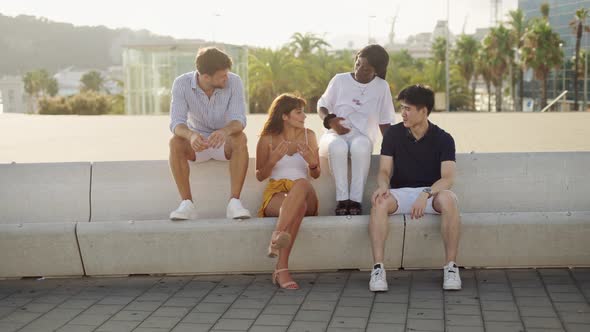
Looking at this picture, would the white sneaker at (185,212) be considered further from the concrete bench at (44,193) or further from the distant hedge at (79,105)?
the distant hedge at (79,105)

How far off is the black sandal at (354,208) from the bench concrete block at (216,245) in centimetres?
25

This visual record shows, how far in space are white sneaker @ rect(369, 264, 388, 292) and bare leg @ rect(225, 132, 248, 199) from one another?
1.25 metres

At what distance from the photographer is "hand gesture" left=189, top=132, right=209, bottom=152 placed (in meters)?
6.00

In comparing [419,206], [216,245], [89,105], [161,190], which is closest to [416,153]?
[419,206]

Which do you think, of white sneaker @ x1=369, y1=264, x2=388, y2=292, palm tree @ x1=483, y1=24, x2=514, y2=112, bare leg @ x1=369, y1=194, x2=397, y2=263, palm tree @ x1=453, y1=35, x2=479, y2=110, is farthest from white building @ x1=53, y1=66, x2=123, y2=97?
white sneaker @ x1=369, y1=264, x2=388, y2=292

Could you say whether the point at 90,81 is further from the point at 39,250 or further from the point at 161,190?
the point at 39,250

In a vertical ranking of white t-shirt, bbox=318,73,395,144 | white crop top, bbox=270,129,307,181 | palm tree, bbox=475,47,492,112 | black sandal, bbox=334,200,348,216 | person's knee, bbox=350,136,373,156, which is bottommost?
black sandal, bbox=334,200,348,216

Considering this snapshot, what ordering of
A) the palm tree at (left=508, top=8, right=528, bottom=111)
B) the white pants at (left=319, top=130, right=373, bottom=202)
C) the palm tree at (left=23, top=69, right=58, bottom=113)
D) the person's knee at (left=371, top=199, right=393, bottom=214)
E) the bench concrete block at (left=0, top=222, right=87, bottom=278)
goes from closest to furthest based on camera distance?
the person's knee at (left=371, top=199, right=393, bottom=214)
the bench concrete block at (left=0, top=222, right=87, bottom=278)
the white pants at (left=319, top=130, right=373, bottom=202)
the palm tree at (left=508, top=8, right=528, bottom=111)
the palm tree at (left=23, top=69, right=58, bottom=113)

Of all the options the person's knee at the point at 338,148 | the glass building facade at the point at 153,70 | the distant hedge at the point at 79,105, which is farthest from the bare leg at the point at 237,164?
the distant hedge at the point at 79,105

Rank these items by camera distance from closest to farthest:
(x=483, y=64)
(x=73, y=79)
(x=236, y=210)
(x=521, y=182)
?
(x=236, y=210) < (x=521, y=182) < (x=483, y=64) < (x=73, y=79)

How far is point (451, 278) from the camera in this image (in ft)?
17.7

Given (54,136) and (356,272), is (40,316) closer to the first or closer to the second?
(356,272)

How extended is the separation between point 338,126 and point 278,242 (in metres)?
1.44

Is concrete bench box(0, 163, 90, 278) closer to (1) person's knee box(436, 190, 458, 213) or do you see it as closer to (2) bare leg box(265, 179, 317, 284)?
(2) bare leg box(265, 179, 317, 284)
